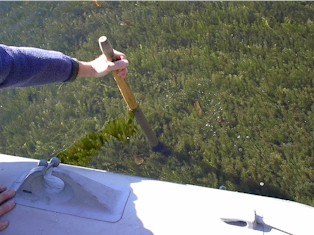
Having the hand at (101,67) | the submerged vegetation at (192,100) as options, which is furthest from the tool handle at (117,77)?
the submerged vegetation at (192,100)

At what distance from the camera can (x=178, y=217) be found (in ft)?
5.80

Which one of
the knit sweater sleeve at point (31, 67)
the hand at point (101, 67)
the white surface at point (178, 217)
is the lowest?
the white surface at point (178, 217)

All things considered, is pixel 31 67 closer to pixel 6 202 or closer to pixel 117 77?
pixel 6 202

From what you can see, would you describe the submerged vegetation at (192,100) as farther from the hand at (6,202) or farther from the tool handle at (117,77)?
the hand at (6,202)

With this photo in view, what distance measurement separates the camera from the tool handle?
217 centimetres

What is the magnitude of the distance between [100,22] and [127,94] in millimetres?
1024

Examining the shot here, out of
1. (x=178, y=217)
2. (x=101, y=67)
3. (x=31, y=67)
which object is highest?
(x=101, y=67)

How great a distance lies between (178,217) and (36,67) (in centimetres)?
67

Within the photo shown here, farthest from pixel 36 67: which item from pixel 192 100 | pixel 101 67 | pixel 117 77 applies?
pixel 192 100

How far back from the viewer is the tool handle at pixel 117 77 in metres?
2.17

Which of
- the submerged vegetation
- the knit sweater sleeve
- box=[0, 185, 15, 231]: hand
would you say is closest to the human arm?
the knit sweater sleeve

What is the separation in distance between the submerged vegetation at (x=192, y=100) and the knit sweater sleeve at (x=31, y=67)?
908 mm

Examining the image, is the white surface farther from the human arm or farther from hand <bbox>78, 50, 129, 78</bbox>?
hand <bbox>78, 50, 129, 78</bbox>

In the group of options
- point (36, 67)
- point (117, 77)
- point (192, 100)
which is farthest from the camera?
point (192, 100)
